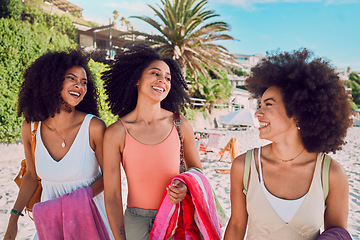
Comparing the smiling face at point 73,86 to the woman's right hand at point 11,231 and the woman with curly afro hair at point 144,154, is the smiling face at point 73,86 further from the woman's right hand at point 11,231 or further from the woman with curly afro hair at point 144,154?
the woman's right hand at point 11,231

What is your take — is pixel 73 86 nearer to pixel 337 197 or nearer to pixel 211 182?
pixel 337 197

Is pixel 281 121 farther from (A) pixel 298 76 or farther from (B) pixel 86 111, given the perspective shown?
(B) pixel 86 111

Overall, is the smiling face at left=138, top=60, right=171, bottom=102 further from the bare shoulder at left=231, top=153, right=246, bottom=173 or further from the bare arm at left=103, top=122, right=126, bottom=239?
the bare shoulder at left=231, top=153, right=246, bottom=173

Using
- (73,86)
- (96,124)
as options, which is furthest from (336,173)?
(73,86)

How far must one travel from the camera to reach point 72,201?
2074 mm

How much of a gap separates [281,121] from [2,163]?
28.5 ft

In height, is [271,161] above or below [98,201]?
above

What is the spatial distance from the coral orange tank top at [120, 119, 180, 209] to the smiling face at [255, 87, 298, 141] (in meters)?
0.75

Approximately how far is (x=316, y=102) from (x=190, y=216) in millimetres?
1133

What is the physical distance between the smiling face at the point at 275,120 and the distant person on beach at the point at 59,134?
1.28m

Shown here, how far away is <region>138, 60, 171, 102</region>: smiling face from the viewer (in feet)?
7.27

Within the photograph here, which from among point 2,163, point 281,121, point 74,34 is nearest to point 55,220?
point 281,121

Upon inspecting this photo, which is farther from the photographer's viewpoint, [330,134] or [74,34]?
[74,34]

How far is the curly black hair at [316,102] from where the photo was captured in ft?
5.63
